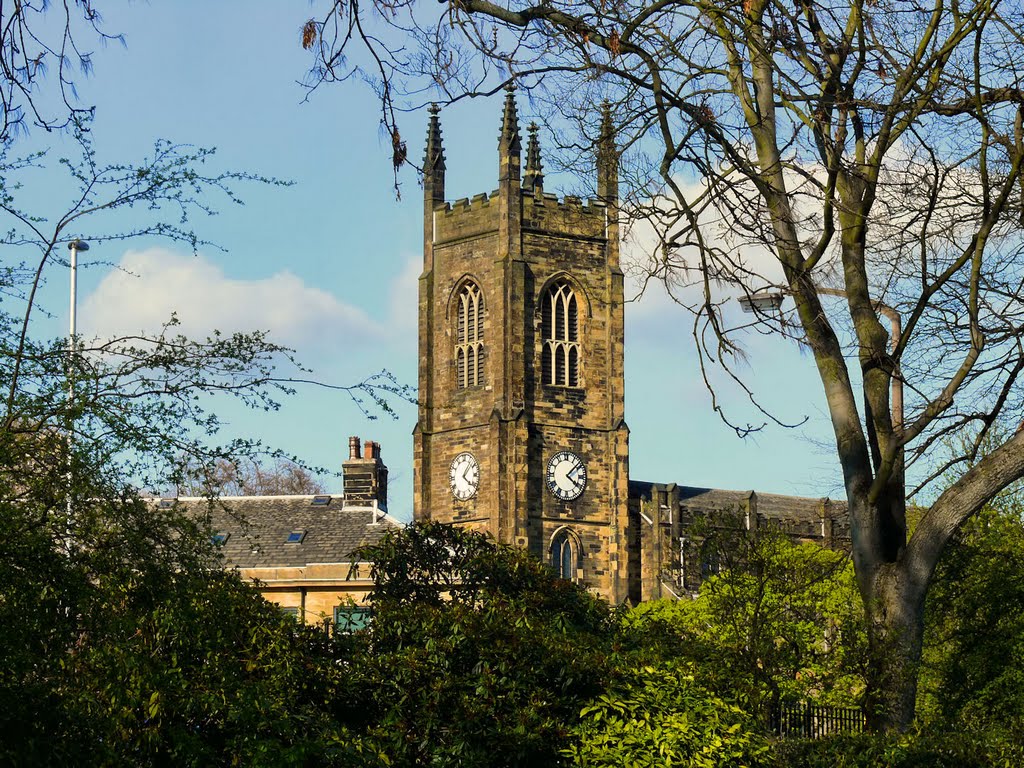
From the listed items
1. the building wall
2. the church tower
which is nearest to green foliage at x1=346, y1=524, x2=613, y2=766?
the building wall

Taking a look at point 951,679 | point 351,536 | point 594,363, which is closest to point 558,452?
point 594,363

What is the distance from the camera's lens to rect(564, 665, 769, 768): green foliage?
12258mm

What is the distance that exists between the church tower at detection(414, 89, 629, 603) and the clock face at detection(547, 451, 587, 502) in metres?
0.04

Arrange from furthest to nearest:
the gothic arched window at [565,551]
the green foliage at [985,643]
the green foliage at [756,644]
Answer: the gothic arched window at [565,551] < the green foliage at [985,643] < the green foliage at [756,644]

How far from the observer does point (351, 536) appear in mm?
39406

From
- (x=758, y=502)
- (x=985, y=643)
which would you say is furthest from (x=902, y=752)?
(x=758, y=502)

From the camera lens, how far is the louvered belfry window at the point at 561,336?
189 feet

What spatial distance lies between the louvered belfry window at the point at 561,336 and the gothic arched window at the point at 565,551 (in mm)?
5741

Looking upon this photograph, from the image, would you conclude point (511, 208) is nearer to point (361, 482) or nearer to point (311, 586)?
point (361, 482)

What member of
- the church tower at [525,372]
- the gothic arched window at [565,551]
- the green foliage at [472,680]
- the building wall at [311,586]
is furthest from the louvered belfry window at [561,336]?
the green foliage at [472,680]

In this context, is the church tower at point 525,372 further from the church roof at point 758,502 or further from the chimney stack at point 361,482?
the chimney stack at point 361,482

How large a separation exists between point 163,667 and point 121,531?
3.95 ft

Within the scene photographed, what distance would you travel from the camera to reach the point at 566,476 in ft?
185

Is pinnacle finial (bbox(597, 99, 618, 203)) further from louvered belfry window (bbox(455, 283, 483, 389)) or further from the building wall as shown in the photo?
louvered belfry window (bbox(455, 283, 483, 389))
